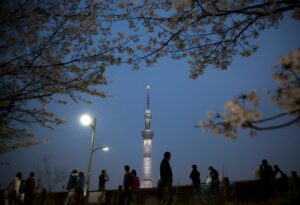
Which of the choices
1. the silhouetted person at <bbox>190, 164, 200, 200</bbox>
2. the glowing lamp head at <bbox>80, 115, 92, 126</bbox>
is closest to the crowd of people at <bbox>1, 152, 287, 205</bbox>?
the silhouetted person at <bbox>190, 164, 200, 200</bbox>

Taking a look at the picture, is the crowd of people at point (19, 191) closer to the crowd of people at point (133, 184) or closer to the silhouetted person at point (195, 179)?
the crowd of people at point (133, 184)

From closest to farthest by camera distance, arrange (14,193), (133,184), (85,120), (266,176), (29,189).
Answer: (133,184) < (266,176) < (14,193) < (29,189) < (85,120)

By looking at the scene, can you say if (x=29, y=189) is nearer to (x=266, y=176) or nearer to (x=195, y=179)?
(x=195, y=179)

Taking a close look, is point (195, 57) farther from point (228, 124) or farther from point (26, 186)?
point (26, 186)

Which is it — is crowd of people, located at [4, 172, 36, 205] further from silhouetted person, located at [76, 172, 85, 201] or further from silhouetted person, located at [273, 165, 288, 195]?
silhouetted person, located at [273, 165, 288, 195]

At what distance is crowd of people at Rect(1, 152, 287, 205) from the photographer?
6695 mm

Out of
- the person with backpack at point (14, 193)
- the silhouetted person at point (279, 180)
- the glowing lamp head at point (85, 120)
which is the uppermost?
the glowing lamp head at point (85, 120)

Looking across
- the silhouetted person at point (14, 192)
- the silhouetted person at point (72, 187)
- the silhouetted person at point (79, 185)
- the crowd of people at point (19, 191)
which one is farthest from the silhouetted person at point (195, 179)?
the silhouetted person at point (14, 192)

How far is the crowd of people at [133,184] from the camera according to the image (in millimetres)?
6695

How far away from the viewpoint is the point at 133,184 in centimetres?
759

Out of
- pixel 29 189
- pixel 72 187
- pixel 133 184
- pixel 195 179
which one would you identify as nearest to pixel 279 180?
pixel 195 179

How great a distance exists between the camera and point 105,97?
377 inches

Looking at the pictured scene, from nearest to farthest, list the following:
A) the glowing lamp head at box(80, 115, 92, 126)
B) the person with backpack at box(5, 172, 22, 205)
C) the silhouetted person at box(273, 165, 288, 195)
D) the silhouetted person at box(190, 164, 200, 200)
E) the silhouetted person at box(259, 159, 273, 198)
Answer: the silhouetted person at box(273, 165, 288, 195), the silhouetted person at box(259, 159, 273, 198), the silhouetted person at box(190, 164, 200, 200), the person with backpack at box(5, 172, 22, 205), the glowing lamp head at box(80, 115, 92, 126)

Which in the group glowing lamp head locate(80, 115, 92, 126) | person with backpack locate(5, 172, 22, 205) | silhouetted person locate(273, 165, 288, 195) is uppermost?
glowing lamp head locate(80, 115, 92, 126)
